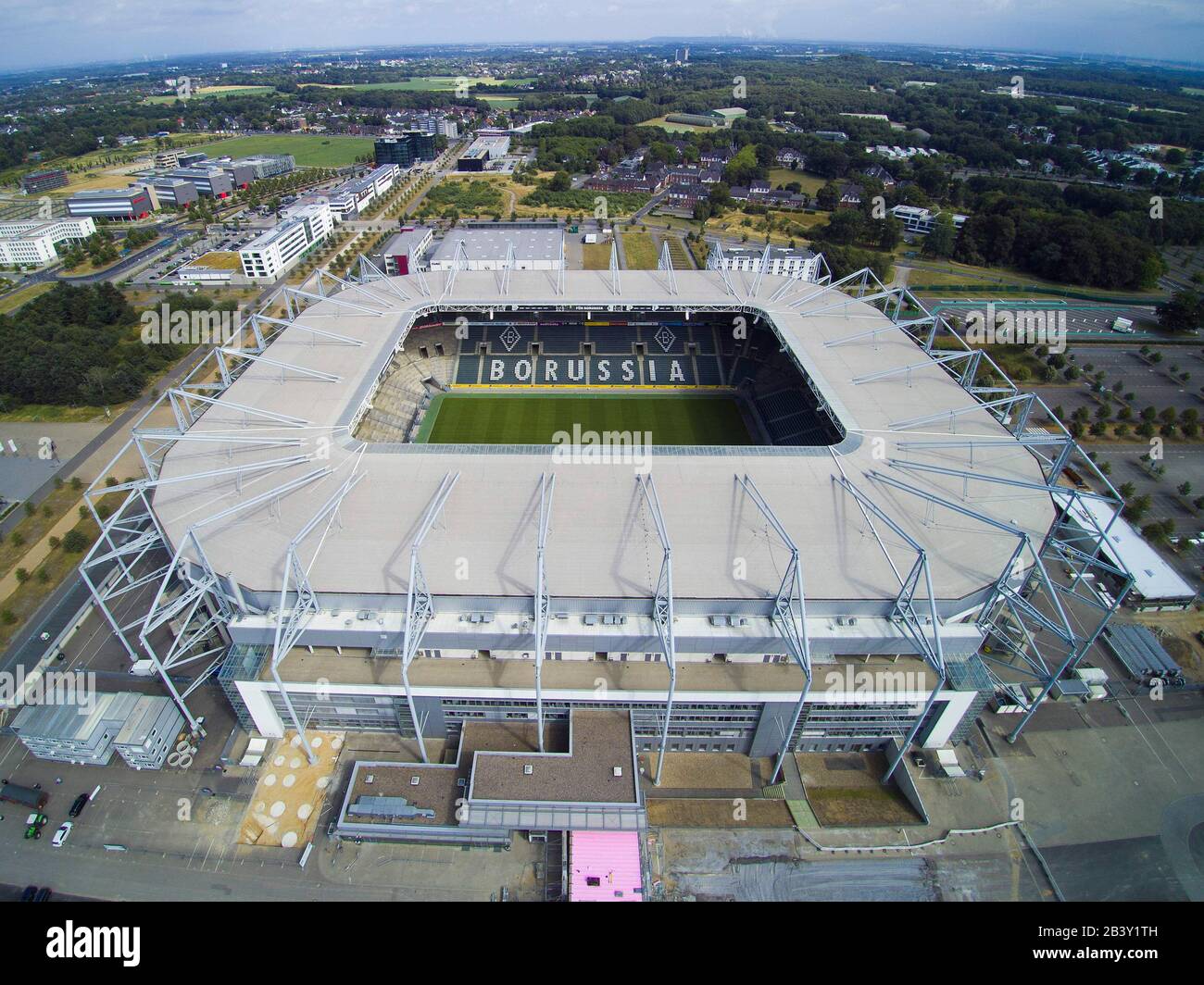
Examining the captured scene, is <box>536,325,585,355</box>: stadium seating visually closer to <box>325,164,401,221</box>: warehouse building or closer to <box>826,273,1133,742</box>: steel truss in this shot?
<box>826,273,1133,742</box>: steel truss

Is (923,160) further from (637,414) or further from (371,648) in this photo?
(371,648)

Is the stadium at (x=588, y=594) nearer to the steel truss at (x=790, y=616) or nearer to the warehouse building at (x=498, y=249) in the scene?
the steel truss at (x=790, y=616)

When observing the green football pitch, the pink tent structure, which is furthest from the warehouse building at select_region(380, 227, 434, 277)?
the pink tent structure

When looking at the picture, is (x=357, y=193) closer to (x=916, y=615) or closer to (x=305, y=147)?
(x=305, y=147)

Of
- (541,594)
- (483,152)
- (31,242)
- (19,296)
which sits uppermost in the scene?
(483,152)

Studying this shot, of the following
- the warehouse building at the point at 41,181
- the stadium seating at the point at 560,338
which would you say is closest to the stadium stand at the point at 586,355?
the stadium seating at the point at 560,338

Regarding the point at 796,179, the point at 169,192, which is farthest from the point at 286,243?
the point at 796,179
